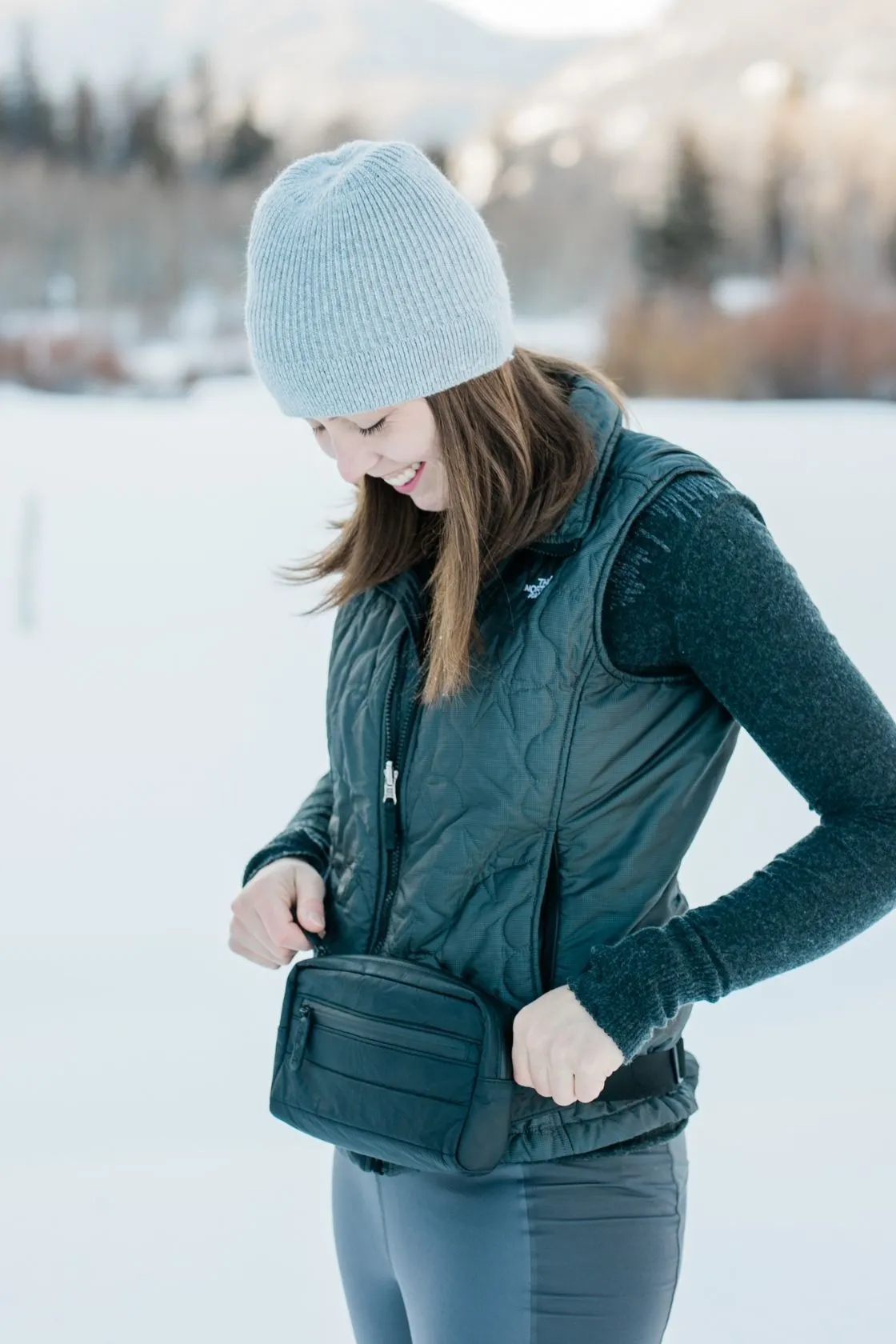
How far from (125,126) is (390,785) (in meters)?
11.4

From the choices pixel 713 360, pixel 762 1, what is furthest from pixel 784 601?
pixel 762 1

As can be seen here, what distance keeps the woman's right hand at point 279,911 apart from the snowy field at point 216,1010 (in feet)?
1.44

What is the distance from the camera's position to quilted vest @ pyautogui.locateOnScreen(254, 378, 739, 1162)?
852mm

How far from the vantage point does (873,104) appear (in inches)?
369

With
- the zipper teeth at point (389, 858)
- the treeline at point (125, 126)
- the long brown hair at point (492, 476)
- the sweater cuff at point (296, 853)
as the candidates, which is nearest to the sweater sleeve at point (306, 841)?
the sweater cuff at point (296, 853)

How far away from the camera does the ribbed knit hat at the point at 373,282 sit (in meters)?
0.90

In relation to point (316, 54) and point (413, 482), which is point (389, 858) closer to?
point (413, 482)

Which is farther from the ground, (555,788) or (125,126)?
(555,788)

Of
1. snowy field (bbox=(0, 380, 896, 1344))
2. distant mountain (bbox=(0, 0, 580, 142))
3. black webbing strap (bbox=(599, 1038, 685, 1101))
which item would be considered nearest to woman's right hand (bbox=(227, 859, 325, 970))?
black webbing strap (bbox=(599, 1038, 685, 1101))

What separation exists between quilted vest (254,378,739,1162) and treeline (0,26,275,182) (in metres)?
10.4

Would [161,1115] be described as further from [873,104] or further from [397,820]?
[873,104]

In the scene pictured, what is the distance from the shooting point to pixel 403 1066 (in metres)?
0.89

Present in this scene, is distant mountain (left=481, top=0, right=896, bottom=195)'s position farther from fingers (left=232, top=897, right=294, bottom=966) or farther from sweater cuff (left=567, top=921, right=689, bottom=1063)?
sweater cuff (left=567, top=921, right=689, bottom=1063)

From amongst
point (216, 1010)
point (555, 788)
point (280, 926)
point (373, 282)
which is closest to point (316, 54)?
point (216, 1010)
